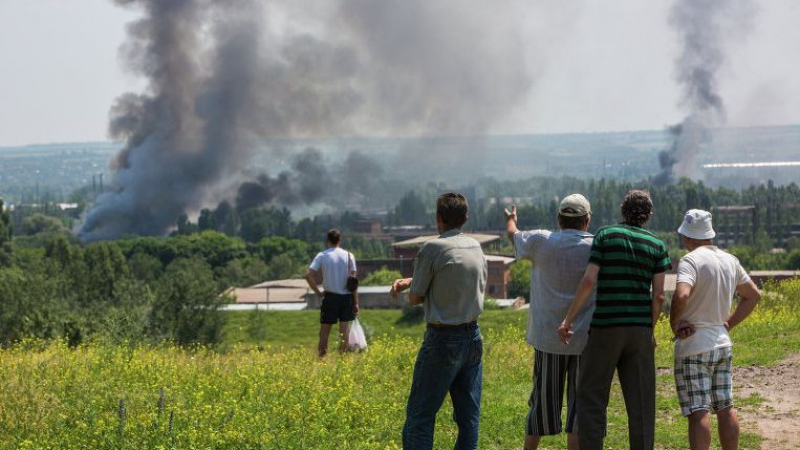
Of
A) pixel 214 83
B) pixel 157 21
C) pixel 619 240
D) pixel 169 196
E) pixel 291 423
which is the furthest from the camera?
pixel 169 196

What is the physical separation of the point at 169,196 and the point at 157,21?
34.8m

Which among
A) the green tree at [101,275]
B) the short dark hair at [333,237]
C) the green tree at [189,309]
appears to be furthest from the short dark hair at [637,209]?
the green tree at [101,275]

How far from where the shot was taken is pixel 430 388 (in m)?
7.95

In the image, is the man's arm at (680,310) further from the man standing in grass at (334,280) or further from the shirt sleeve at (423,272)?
the man standing in grass at (334,280)

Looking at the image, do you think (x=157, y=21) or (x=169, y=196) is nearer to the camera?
(x=157, y=21)

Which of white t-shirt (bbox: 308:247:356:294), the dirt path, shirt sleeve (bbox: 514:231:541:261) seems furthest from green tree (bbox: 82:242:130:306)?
shirt sleeve (bbox: 514:231:541:261)

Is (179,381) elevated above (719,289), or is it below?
below

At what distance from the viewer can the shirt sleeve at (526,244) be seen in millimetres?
8094

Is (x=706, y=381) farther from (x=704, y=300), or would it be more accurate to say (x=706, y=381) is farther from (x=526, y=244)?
(x=526, y=244)

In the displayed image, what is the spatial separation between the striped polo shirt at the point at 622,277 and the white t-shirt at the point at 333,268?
6669mm

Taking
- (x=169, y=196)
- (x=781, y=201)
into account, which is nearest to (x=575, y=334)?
(x=169, y=196)

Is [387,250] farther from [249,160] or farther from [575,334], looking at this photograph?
[575,334]

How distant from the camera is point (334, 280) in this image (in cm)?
1419

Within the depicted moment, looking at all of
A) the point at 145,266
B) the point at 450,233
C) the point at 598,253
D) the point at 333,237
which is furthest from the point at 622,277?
the point at 145,266
